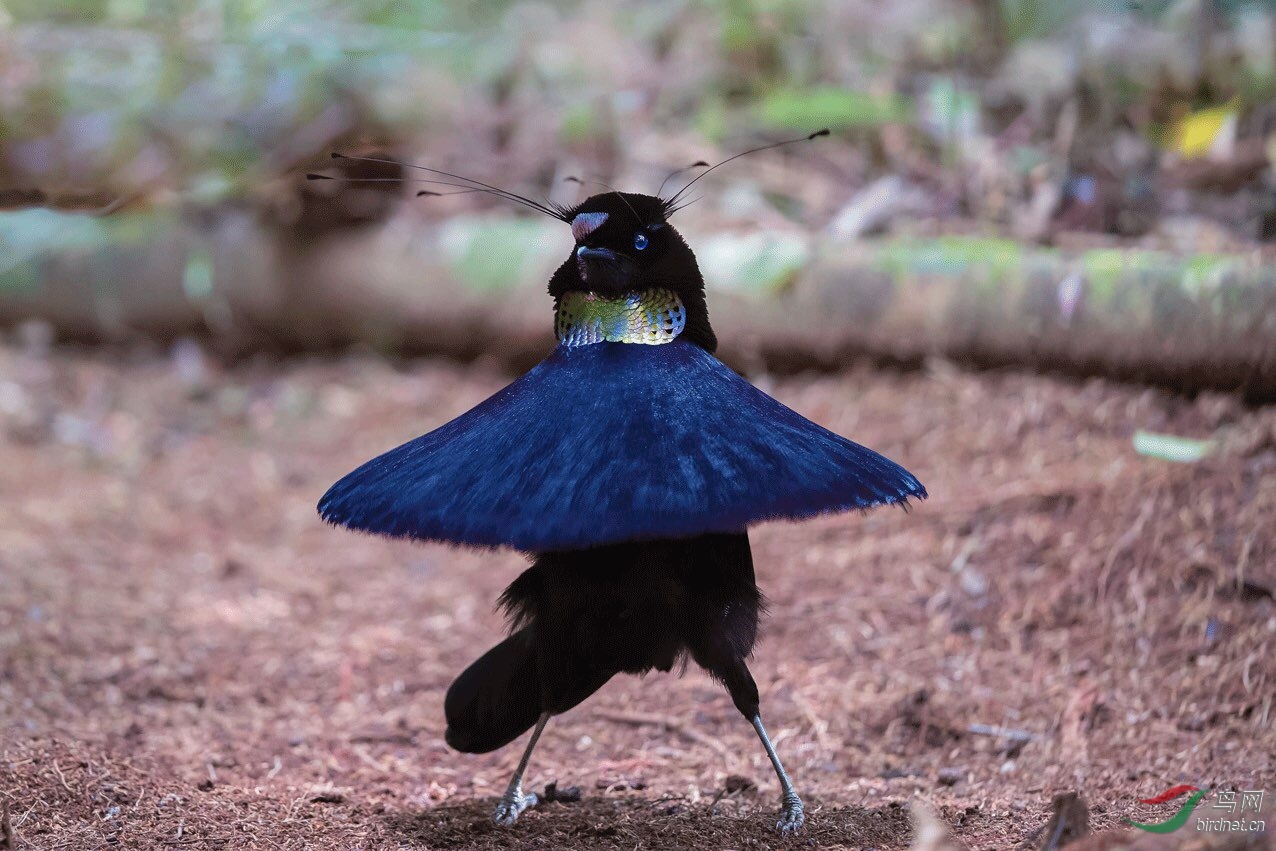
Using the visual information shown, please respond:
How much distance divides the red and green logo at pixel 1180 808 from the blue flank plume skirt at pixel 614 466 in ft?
2.15

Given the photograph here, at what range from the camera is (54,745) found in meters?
2.69

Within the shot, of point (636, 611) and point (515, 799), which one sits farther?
point (515, 799)

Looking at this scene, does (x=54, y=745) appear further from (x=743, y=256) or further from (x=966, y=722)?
(x=743, y=256)

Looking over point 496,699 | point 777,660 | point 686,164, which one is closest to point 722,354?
point 686,164

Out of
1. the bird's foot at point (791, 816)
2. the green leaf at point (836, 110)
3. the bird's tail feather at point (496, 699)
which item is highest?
the green leaf at point (836, 110)

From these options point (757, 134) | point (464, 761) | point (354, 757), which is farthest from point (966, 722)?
point (757, 134)

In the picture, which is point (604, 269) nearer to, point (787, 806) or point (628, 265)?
point (628, 265)

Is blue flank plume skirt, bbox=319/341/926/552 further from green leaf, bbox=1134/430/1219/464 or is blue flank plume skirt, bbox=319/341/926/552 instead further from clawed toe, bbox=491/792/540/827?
green leaf, bbox=1134/430/1219/464

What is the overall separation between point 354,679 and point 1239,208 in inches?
134

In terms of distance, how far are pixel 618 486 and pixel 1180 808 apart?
128cm

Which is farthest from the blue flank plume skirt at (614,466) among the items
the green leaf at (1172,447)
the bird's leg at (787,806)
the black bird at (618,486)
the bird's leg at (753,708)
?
the green leaf at (1172,447)

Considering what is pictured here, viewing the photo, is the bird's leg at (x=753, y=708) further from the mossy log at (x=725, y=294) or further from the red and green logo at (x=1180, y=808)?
the mossy log at (x=725, y=294)

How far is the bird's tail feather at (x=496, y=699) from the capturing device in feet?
8.36

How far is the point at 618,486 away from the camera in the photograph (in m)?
1.95
